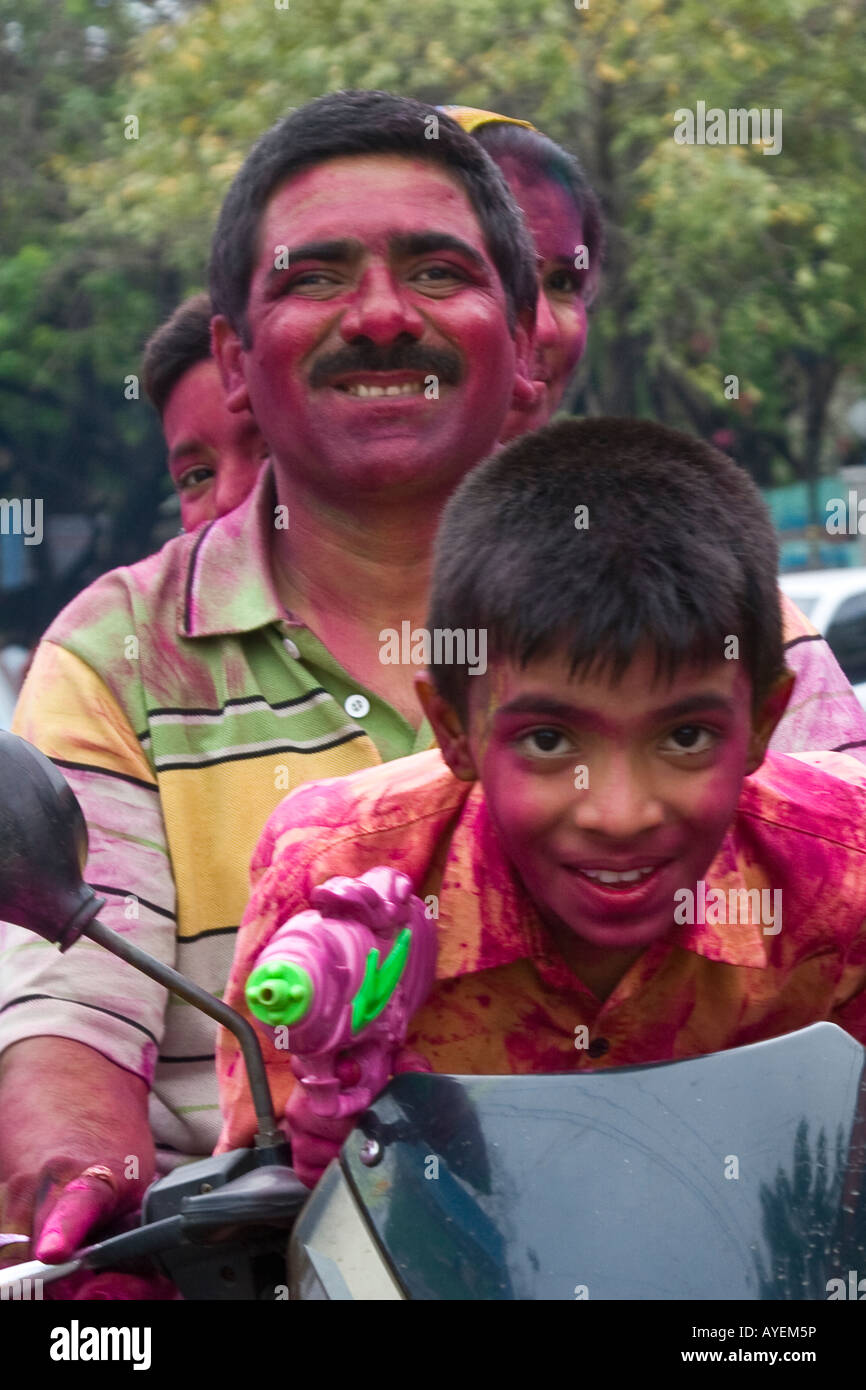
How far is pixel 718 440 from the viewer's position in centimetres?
1897

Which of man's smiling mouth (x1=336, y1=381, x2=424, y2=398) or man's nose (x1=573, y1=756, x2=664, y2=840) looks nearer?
man's nose (x1=573, y1=756, x2=664, y2=840)

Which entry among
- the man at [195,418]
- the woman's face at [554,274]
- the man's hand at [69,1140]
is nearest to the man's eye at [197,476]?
the man at [195,418]

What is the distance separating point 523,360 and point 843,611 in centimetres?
811

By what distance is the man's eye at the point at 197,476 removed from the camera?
366cm

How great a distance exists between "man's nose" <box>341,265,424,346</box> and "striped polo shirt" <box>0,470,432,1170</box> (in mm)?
356

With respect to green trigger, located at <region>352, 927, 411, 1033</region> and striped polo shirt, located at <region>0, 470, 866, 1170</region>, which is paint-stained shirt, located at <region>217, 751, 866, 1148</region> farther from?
striped polo shirt, located at <region>0, 470, 866, 1170</region>

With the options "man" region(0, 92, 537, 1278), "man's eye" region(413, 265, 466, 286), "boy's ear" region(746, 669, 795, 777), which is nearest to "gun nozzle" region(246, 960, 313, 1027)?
"boy's ear" region(746, 669, 795, 777)

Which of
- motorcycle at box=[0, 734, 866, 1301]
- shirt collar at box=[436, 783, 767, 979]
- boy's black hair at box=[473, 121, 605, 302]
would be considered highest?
boy's black hair at box=[473, 121, 605, 302]

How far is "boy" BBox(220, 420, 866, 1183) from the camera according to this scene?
1.67 m

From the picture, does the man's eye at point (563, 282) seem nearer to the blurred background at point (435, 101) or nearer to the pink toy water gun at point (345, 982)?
the pink toy water gun at point (345, 982)
